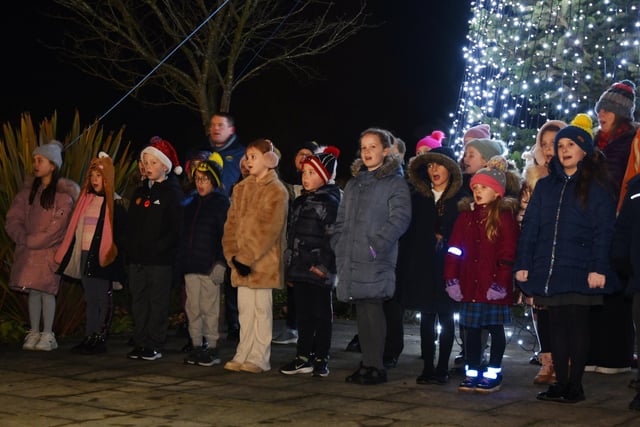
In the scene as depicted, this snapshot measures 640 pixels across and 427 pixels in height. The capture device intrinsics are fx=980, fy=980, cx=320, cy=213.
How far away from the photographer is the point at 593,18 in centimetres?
1227

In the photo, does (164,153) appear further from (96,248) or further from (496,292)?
(496,292)

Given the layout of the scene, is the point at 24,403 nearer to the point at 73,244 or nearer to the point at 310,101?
the point at 73,244

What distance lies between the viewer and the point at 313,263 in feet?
23.9

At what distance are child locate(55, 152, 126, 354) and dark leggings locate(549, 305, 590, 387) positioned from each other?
3925mm

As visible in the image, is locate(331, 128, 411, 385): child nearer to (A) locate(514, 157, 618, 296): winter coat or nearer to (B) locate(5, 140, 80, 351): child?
(A) locate(514, 157, 618, 296): winter coat

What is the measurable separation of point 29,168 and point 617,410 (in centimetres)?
609

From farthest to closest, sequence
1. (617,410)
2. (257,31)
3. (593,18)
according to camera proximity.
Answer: (257,31), (593,18), (617,410)

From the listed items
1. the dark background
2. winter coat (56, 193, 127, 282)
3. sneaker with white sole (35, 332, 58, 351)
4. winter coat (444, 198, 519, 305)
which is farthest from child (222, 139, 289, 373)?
the dark background

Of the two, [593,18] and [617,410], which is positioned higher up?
[593,18]

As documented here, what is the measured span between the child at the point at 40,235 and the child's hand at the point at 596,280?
470 cm

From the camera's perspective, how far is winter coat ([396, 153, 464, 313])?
6918 mm

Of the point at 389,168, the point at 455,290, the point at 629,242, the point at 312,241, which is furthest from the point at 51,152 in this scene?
the point at 629,242

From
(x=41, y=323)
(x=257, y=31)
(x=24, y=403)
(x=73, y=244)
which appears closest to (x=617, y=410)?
(x=24, y=403)

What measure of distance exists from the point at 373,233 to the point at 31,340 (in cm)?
343
